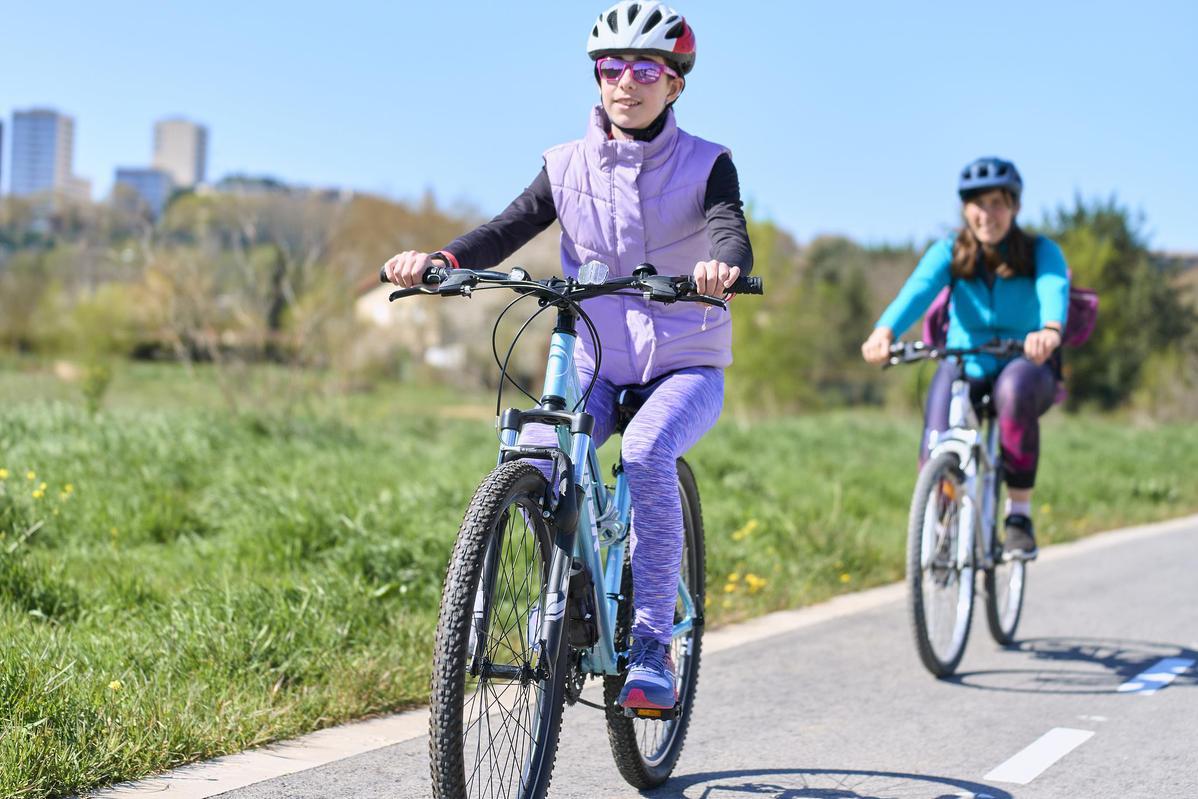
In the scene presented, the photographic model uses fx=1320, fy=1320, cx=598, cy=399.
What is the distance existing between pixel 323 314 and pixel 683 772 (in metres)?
9.47

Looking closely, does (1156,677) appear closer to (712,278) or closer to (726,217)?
(726,217)

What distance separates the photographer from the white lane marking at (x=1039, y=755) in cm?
407

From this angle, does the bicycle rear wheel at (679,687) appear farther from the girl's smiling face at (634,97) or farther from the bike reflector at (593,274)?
the girl's smiling face at (634,97)

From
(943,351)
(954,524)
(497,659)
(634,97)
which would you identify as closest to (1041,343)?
(943,351)

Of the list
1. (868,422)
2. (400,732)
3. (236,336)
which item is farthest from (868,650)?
(868,422)

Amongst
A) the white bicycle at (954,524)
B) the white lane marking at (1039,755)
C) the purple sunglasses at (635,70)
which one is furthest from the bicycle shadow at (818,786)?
the purple sunglasses at (635,70)

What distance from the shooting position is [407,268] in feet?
10.8

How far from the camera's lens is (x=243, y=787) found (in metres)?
3.53

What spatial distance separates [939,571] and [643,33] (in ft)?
9.73

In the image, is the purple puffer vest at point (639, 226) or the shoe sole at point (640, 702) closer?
the shoe sole at point (640, 702)

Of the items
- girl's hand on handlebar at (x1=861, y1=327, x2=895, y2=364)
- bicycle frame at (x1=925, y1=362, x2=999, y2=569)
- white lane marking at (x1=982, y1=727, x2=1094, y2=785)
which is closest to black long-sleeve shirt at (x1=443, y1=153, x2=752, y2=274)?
white lane marking at (x1=982, y1=727, x2=1094, y2=785)

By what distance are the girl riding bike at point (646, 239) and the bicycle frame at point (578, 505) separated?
9 centimetres

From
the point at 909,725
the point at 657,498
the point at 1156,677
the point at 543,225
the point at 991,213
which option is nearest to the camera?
the point at 657,498

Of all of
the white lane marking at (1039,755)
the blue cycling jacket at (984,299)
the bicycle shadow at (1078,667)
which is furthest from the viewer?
the blue cycling jacket at (984,299)
